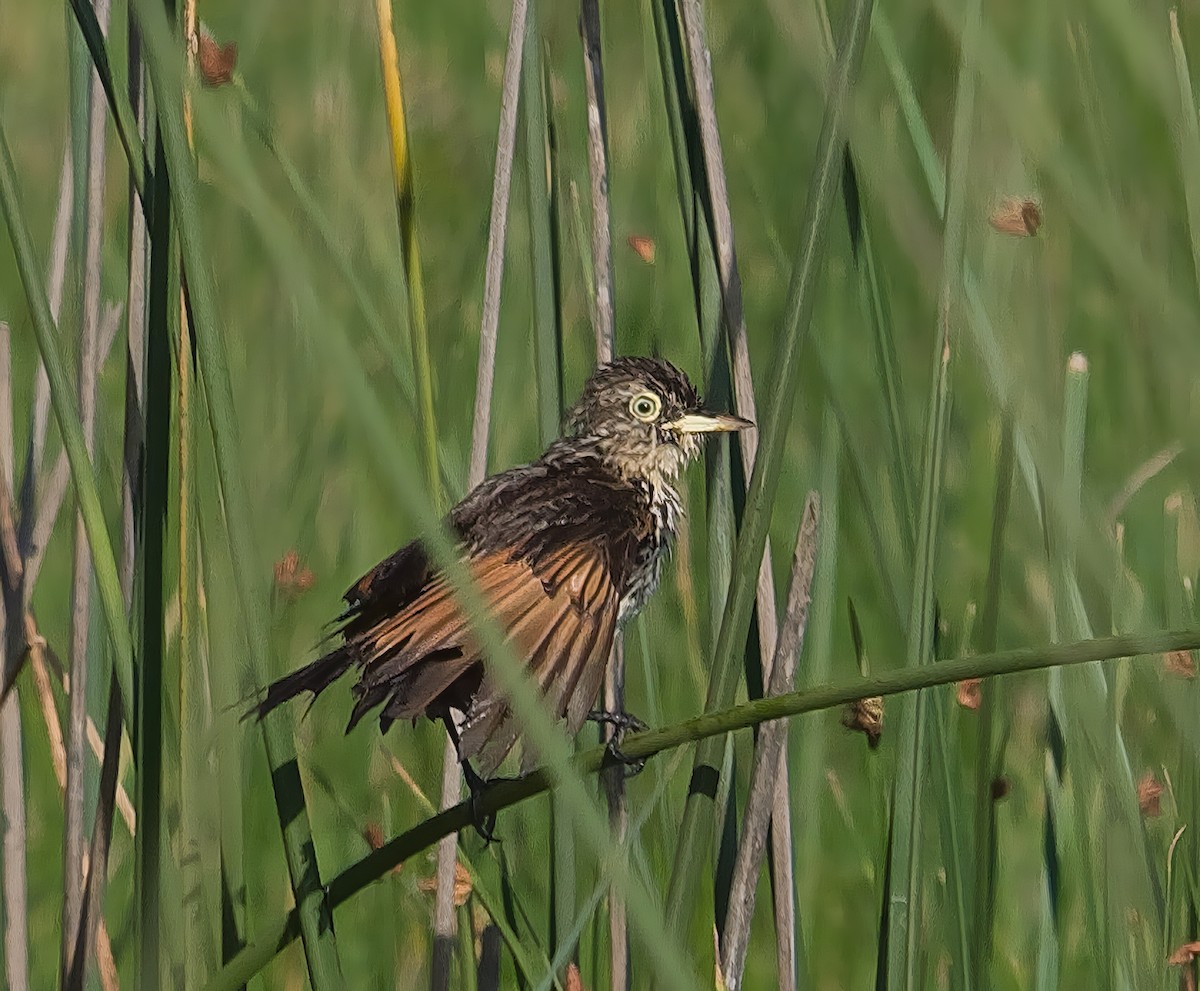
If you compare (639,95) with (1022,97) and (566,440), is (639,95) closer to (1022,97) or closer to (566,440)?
(566,440)

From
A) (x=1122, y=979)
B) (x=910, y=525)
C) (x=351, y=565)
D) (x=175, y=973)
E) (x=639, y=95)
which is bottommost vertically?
(x=1122, y=979)

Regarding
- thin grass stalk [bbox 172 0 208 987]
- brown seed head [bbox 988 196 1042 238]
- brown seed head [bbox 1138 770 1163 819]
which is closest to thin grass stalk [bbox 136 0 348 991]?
thin grass stalk [bbox 172 0 208 987]

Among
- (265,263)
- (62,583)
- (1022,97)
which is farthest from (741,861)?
(265,263)

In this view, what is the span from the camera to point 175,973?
5.41 ft

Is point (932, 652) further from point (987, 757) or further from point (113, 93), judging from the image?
point (113, 93)

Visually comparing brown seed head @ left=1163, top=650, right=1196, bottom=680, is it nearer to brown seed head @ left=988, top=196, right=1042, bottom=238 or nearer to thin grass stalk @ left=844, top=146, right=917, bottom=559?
thin grass stalk @ left=844, top=146, right=917, bottom=559

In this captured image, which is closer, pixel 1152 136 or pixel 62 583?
pixel 62 583

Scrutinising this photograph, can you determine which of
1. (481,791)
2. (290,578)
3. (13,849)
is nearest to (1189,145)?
(481,791)

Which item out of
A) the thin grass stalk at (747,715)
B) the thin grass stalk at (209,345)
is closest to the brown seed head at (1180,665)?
the thin grass stalk at (747,715)

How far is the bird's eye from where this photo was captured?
8.96 ft

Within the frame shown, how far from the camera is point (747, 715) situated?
1.30 metres

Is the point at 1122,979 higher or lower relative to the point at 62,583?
lower

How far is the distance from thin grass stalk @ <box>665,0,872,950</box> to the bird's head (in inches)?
44.8

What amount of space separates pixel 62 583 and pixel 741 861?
70.4 inches
